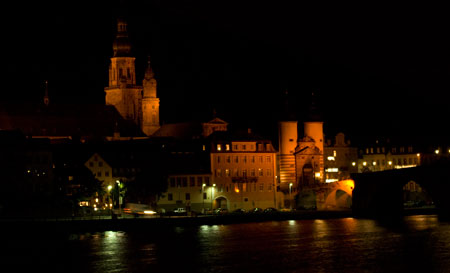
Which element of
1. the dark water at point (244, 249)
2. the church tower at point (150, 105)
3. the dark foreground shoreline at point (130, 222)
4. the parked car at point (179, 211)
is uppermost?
the church tower at point (150, 105)

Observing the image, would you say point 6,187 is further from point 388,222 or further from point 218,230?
point 388,222

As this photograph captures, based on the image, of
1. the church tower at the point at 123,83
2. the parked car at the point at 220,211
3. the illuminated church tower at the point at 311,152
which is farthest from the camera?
the church tower at the point at 123,83

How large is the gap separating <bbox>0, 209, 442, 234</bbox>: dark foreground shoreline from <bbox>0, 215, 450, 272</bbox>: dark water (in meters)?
1.30

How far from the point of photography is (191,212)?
101000mm

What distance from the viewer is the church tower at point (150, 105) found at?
456 feet

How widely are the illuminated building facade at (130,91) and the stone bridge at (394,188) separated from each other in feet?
124

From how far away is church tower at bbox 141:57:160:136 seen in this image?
139 meters

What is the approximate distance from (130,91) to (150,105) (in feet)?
8.27

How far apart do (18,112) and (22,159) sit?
80.4ft

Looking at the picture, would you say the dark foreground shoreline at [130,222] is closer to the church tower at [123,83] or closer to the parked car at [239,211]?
the parked car at [239,211]

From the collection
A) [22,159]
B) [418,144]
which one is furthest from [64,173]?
[418,144]

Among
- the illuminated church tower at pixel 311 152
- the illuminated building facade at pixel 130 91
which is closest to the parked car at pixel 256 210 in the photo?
the illuminated church tower at pixel 311 152

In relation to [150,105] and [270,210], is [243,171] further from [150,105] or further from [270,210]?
[150,105]

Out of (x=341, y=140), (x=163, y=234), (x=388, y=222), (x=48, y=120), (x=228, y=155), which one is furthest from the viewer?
(x=341, y=140)
